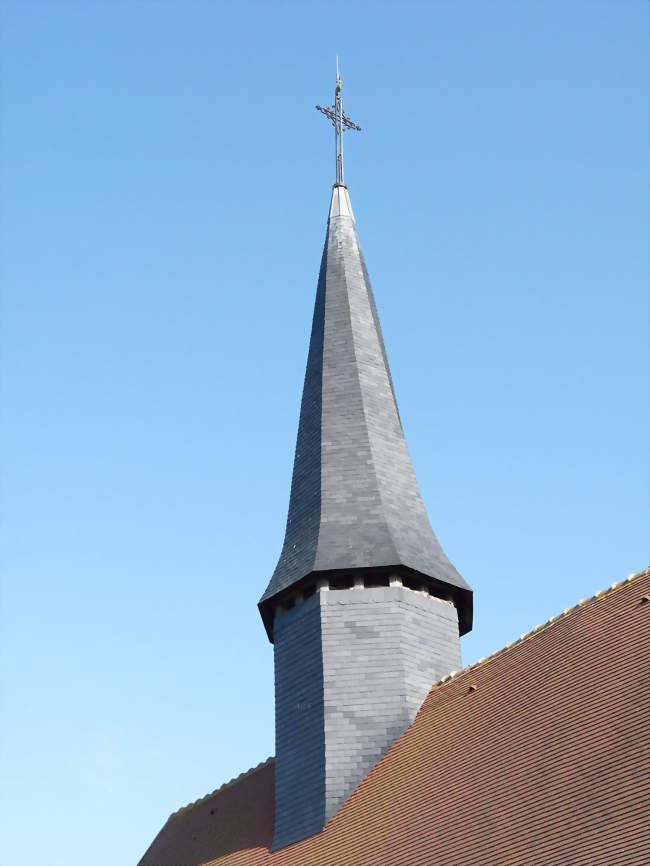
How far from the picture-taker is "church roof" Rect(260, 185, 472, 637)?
22.6 metres

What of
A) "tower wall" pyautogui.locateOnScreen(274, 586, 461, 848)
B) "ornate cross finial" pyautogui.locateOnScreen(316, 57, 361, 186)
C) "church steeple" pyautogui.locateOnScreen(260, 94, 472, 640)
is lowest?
"tower wall" pyautogui.locateOnScreen(274, 586, 461, 848)

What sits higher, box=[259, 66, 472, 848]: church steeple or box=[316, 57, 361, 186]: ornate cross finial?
box=[316, 57, 361, 186]: ornate cross finial

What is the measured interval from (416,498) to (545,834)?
9491mm

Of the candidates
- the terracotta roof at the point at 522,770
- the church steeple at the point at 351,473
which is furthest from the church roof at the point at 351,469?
the terracotta roof at the point at 522,770

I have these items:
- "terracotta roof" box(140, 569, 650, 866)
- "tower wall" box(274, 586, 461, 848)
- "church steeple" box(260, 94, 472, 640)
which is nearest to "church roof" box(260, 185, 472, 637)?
"church steeple" box(260, 94, 472, 640)

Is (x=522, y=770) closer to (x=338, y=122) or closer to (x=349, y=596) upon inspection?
(x=349, y=596)

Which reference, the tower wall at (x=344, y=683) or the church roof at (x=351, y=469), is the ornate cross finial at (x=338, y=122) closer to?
the church roof at (x=351, y=469)

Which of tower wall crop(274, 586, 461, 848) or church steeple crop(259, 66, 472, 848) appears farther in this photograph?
church steeple crop(259, 66, 472, 848)

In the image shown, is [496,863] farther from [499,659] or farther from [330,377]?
[330,377]

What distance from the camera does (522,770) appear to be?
679 inches

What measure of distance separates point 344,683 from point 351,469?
14.2 feet

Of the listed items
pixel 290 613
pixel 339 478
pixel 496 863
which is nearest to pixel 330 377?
pixel 339 478

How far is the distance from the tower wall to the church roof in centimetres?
53

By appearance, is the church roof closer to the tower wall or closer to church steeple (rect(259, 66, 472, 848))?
church steeple (rect(259, 66, 472, 848))
